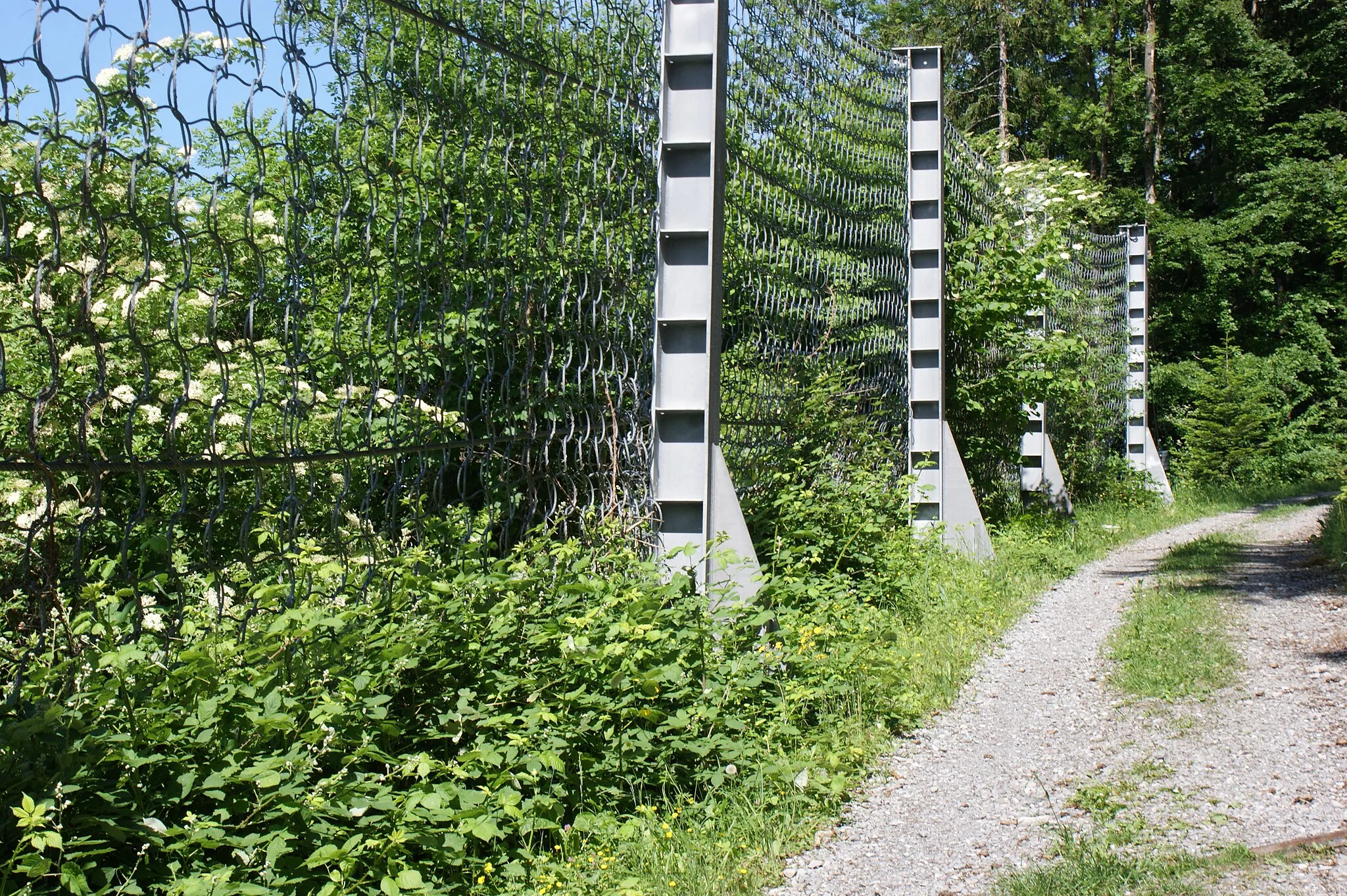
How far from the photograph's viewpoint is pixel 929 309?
806cm

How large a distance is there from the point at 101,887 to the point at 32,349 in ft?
9.94

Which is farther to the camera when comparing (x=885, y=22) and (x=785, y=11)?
(x=885, y=22)

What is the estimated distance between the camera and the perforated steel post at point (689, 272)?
4.32 meters

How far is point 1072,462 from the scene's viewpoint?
1279 cm

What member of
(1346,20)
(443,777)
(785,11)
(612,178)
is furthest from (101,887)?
(1346,20)

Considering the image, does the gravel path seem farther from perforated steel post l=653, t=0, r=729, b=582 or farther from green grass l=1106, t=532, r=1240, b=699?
perforated steel post l=653, t=0, r=729, b=582

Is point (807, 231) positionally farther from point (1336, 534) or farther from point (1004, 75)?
point (1004, 75)

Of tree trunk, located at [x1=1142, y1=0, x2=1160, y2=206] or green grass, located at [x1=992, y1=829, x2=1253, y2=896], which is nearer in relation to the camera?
green grass, located at [x1=992, y1=829, x2=1253, y2=896]

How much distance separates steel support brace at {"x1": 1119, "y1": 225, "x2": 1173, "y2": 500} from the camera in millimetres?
16016

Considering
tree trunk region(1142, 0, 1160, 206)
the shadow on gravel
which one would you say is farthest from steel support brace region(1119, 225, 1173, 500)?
tree trunk region(1142, 0, 1160, 206)

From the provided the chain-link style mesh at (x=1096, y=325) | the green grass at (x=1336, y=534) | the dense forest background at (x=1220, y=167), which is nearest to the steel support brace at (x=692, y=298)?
the green grass at (x=1336, y=534)

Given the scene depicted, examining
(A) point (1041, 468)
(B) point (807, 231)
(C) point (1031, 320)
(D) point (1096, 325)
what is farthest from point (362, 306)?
(D) point (1096, 325)

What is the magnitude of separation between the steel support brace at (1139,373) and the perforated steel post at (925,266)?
28.1 ft

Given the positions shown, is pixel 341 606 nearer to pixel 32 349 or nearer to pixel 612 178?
pixel 612 178
